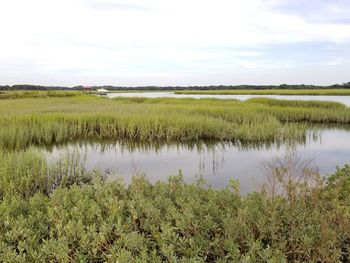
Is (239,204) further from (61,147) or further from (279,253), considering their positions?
(61,147)

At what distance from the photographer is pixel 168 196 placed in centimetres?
430

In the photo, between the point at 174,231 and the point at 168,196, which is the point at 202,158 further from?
the point at 174,231

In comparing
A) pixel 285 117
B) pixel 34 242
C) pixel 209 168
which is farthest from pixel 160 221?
Result: pixel 285 117

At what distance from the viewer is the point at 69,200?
403cm

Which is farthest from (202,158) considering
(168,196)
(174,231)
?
(174,231)

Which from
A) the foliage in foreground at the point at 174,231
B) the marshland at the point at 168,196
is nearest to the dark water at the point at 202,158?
the marshland at the point at 168,196

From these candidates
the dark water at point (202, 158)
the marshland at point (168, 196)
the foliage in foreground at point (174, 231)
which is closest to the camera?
the foliage in foreground at point (174, 231)

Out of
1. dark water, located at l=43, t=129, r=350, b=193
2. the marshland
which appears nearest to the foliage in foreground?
the marshland

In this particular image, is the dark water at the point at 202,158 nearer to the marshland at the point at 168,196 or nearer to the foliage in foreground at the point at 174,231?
the marshland at the point at 168,196

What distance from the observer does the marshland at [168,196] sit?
3010mm

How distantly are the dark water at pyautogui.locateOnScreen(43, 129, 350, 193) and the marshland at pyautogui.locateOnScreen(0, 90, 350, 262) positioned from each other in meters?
0.05

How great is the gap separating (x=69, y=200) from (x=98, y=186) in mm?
425

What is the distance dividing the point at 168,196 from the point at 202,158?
7.41 m

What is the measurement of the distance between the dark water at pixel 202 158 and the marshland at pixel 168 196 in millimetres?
52
